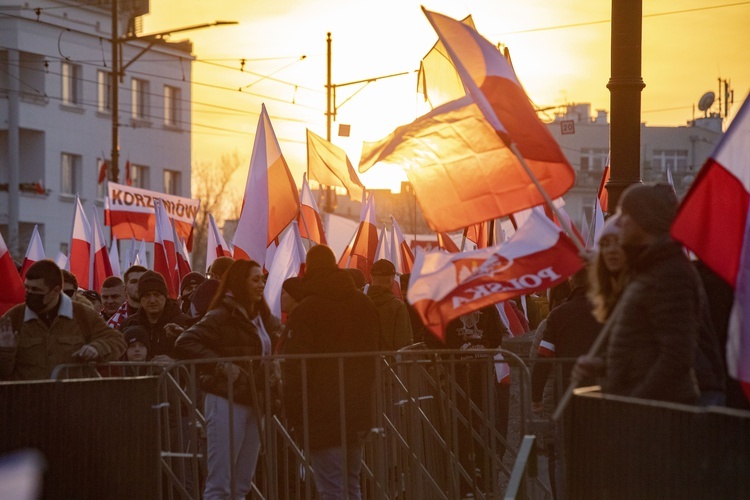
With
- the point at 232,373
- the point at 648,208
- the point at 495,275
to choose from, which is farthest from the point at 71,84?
the point at 648,208

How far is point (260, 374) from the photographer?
26.9 ft

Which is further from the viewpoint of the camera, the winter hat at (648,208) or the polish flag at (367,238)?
the polish flag at (367,238)

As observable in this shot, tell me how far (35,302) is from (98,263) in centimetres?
986

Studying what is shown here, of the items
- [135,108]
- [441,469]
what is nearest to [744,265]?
[441,469]

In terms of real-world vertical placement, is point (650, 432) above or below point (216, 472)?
above

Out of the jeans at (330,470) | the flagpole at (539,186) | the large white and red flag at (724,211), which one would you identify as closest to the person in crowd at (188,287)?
the jeans at (330,470)

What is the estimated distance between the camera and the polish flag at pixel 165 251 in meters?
17.8

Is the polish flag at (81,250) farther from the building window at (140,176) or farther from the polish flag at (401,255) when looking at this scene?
the building window at (140,176)

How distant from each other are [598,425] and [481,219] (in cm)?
209

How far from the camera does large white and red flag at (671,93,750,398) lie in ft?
19.0

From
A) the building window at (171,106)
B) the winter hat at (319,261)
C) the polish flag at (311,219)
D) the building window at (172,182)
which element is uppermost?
the building window at (171,106)

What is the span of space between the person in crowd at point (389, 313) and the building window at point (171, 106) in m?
42.9

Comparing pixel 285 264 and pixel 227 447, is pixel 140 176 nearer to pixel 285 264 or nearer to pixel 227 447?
pixel 285 264

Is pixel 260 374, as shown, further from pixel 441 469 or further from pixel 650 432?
pixel 650 432
